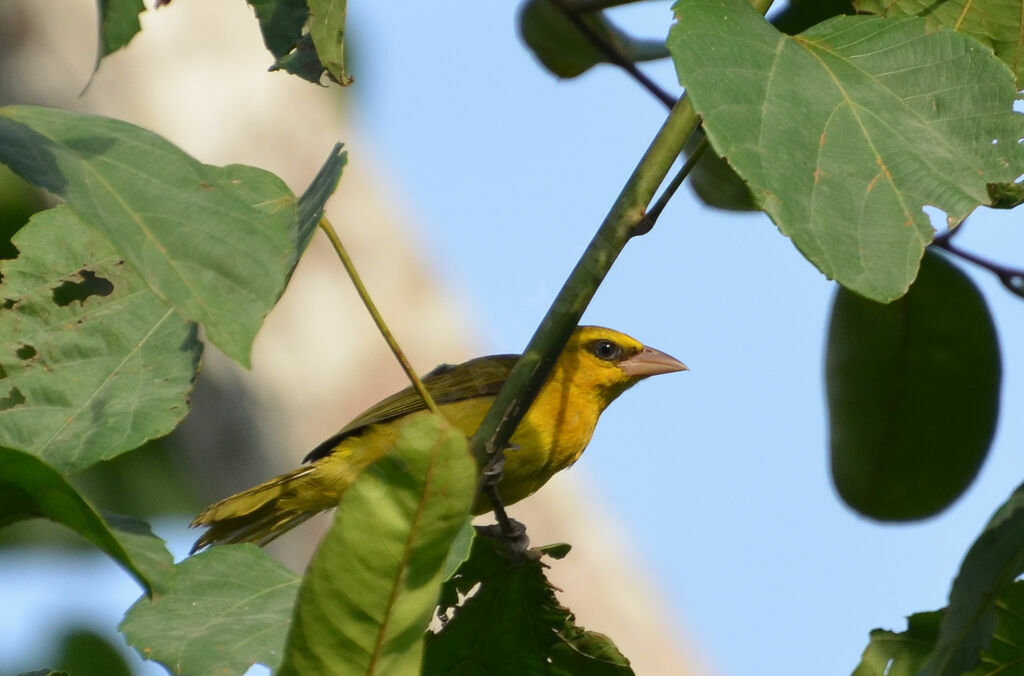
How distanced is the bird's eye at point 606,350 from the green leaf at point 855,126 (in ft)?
10.4

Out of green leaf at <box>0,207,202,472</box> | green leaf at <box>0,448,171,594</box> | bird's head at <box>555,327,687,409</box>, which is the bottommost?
green leaf at <box>0,448,171,594</box>

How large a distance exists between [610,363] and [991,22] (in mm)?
2947

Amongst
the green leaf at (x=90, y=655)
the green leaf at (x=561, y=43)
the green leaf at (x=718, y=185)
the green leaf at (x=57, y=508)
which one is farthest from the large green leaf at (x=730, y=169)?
the green leaf at (x=90, y=655)

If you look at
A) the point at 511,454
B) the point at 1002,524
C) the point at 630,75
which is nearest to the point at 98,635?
the point at 511,454

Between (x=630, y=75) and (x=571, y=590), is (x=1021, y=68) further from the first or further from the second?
(x=571, y=590)

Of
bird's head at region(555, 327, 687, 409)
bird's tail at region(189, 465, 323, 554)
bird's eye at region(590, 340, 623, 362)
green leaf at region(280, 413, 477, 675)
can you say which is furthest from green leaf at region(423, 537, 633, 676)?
bird's eye at region(590, 340, 623, 362)

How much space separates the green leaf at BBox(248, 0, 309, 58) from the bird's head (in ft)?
8.82

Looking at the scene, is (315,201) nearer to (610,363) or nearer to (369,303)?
(369,303)

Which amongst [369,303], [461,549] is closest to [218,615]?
[461,549]

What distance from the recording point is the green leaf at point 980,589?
5.30 ft

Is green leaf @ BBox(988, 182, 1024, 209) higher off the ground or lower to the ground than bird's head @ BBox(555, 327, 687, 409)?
higher

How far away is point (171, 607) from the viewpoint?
5.66 feet

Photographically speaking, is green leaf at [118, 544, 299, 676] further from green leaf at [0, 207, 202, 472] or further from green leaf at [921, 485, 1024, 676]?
green leaf at [921, 485, 1024, 676]

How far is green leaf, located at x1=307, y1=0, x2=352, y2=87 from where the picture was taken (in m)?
1.96
